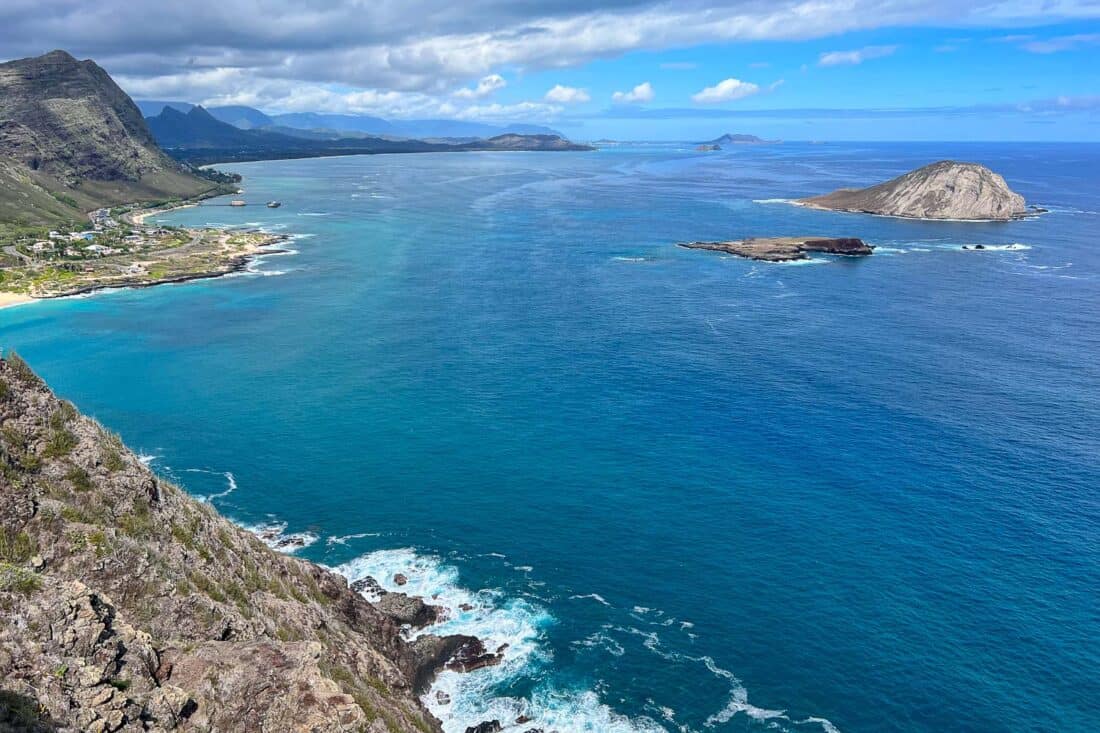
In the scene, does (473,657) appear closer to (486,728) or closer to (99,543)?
(486,728)

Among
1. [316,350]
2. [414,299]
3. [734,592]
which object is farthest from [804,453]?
[414,299]

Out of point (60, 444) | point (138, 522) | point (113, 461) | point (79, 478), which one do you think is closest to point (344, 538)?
point (113, 461)

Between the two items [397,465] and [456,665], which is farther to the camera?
[397,465]

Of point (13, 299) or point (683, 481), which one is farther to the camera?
point (13, 299)

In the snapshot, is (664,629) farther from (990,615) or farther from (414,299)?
(414,299)

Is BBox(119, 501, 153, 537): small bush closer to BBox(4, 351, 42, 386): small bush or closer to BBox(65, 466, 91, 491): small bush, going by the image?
BBox(65, 466, 91, 491): small bush
